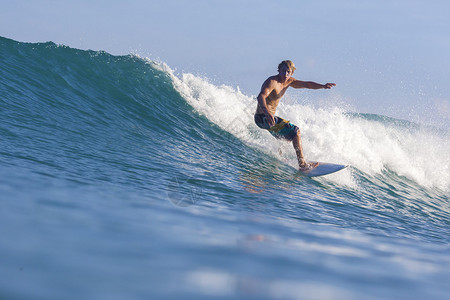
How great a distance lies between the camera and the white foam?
10242 millimetres

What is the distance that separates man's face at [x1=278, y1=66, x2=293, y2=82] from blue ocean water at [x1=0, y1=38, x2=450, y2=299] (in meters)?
1.57

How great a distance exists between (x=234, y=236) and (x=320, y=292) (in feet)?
3.47

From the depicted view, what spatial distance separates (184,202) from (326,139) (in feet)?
23.4

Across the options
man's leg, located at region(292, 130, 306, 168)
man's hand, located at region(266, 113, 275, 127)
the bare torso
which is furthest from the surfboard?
the bare torso

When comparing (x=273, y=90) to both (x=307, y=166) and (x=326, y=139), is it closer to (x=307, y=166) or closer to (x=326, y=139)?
(x=307, y=166)

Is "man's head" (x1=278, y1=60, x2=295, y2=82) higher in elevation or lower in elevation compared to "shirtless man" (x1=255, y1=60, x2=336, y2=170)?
higher

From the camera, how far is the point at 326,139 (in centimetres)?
1076

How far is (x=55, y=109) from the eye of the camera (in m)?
8.23

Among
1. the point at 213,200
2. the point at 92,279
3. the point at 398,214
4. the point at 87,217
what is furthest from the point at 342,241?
the point at 398,214

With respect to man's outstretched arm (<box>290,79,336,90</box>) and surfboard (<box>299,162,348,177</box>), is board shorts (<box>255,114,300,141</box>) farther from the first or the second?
man's outstretched arm (<box>290,79,336,90</box>)

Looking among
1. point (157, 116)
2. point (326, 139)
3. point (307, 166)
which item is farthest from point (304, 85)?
point (157, 116)

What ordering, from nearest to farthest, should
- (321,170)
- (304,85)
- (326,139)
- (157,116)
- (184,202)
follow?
(184,202), (321,170), (304,85), (157,116), (326,139)

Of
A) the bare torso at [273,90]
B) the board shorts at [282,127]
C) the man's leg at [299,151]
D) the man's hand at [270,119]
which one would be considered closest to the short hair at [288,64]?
the bare torso at [273,90]

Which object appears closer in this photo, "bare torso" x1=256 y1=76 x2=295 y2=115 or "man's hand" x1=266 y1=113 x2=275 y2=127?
"man's hand" x1=266 y1=113 x2=275 y2=127
